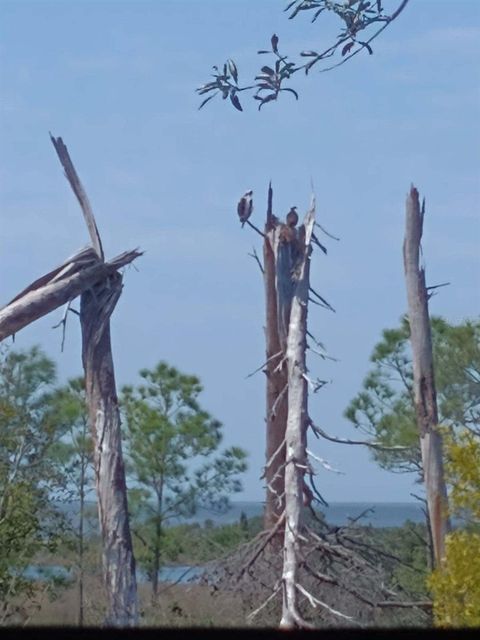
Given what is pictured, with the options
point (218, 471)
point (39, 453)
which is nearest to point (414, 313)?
point (39, 453)

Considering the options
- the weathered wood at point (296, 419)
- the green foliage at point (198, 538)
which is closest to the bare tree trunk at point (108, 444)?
the weathered wood at point (296, 419)

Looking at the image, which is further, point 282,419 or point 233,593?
point 282,419

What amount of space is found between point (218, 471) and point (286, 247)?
6.31 meters

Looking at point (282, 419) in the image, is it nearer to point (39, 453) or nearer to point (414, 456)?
point (414, 456)

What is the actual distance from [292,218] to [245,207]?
515mm

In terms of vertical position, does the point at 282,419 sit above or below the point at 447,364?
below

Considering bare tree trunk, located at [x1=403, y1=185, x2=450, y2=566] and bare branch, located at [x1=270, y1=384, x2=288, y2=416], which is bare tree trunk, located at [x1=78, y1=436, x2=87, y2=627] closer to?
bare branch, located at [x1=270, y1=384, x2=288, y2=416]

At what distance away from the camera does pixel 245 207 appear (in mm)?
14094

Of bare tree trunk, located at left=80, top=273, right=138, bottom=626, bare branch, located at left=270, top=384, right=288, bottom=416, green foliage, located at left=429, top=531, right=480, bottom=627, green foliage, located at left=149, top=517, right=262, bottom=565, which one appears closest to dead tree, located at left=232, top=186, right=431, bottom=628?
bare branch, located at left=270, top=384, right=288, bottom=416

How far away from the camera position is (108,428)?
45.8 feet

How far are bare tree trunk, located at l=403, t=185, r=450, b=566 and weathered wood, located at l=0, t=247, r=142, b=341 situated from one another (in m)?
2.87

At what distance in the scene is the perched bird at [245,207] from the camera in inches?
553

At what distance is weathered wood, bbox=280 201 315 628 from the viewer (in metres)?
12.1

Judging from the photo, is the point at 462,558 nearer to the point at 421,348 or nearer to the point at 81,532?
the point at 421,348
